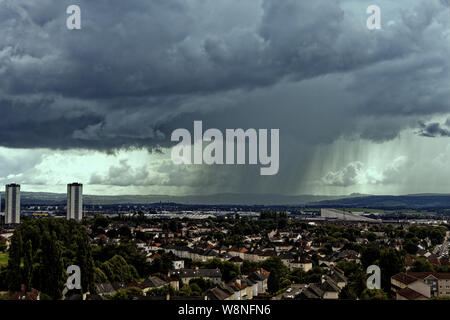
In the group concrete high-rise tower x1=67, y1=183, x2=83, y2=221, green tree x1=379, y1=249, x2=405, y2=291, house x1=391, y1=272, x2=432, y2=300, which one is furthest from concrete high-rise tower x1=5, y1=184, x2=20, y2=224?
house x1=391, y1=272, x2=432, y2=300

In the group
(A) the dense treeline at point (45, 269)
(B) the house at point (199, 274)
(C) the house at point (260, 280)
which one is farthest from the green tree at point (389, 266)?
(A) the dense treeline at point (45, 269)

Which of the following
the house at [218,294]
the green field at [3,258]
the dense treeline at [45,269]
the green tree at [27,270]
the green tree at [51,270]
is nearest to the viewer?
the green tree at [51,270]

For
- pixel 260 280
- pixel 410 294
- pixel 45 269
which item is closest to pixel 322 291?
pixel 410 294

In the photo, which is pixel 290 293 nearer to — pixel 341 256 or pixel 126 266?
pixel 126 266

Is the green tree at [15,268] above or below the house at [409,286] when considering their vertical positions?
above

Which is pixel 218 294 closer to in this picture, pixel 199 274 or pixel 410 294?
pixel 410 294

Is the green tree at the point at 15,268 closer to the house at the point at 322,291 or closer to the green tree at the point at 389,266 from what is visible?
the house at the point at 322,291

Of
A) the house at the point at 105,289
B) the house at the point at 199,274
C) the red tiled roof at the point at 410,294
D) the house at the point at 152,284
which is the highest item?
the red tiled roof at the point at 410,294
